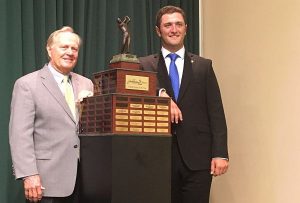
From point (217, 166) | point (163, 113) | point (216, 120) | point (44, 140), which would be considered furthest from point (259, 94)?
point (44, 140)

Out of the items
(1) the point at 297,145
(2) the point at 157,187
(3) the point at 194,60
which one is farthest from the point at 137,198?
(1) the point at 297,145

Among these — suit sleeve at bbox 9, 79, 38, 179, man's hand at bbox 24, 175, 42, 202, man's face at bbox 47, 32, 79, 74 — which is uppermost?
man's face at bbox 47, 32, 79, 74

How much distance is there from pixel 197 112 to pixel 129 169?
2.27 feet

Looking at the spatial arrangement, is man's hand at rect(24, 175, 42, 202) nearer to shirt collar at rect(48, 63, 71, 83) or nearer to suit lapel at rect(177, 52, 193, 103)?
shirt collar at rect(48, 63, 71, 83)

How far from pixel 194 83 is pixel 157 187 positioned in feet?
2.32

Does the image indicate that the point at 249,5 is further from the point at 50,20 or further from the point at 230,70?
the point at 50,20

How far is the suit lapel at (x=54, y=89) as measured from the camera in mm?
2113

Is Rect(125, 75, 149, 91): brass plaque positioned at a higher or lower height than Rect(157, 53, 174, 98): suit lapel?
lower

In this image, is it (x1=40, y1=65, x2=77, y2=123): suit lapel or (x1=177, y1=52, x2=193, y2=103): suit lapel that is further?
(x1=177, y1=52, x2=193, y2=103): suit lapel

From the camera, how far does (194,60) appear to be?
2.42 m

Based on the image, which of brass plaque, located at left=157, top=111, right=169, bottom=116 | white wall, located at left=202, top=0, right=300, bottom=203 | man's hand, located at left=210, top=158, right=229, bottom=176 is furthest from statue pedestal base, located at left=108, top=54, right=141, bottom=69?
white wall, located at left=202, top=0, right=300, bottom=203

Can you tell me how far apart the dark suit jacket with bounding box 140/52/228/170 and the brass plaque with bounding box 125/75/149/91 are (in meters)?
0.45

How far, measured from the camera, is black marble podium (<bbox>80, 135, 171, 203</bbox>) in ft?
5.77

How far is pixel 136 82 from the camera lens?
185cm
